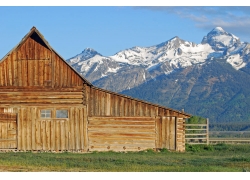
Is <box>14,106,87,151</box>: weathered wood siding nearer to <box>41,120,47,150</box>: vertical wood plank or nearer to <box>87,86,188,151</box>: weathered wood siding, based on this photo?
<box>41,120,47,150</box>: vertical wood plank

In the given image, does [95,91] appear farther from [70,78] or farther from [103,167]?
[103,167]

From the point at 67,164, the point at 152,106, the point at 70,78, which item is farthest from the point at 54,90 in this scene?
the point at 67,164

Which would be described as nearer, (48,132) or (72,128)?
(48,132)

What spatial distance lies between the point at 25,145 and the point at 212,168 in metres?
17.9

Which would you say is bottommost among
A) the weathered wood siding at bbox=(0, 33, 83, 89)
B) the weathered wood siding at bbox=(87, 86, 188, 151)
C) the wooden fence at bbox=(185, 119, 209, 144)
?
the wooden fence at bbox=(185, 119, 209, 144)

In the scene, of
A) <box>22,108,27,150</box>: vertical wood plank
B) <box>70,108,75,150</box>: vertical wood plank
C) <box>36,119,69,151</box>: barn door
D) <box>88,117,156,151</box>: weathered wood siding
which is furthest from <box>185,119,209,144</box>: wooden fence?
<box>22,108,27,150</box>: vertical wood plank

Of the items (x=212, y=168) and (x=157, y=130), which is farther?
(x=157, y=130)

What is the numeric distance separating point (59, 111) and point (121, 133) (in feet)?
14.3

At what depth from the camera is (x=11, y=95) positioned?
5159 cm

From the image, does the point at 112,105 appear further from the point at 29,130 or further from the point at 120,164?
the point at 120,164

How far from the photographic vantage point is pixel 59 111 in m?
52.1

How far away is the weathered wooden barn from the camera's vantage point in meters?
51.5

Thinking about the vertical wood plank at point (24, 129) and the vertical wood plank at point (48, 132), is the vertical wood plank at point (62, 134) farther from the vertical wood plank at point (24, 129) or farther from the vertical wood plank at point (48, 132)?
the vertical wood plank at point (24, 129)

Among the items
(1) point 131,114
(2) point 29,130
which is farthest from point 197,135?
(2) point 29,130
